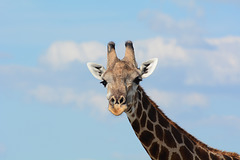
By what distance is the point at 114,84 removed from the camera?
1809cm

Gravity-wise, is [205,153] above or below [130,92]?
below

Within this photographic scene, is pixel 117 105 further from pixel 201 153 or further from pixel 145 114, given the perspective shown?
pixel 201 153

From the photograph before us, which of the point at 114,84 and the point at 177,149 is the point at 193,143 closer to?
the point at 177,149

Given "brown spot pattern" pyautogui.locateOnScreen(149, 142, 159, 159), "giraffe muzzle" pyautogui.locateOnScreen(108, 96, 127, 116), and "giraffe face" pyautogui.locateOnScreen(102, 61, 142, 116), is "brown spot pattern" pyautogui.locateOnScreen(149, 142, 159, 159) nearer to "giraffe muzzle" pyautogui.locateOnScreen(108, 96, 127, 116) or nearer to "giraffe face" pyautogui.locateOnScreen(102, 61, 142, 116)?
"giraffe face" pyautogui.locateOnScreen(102, 61, 142, 116)

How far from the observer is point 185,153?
1931cm

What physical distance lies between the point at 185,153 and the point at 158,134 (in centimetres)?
125

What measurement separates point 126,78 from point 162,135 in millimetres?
2565

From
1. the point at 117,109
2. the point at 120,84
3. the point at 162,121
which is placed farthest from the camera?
the point at 162,121

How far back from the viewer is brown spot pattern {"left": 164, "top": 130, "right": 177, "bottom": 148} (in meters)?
19.1

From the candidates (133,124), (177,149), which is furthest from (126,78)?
(177,149)

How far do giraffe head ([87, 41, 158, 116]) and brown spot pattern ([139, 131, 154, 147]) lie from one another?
1.46m

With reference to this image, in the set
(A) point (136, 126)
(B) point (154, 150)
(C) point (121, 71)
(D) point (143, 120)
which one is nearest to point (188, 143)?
(B) point (154, 150)

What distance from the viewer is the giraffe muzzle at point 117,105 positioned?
17281 mm

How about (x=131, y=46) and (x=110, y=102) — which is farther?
(x=131, y=46)
